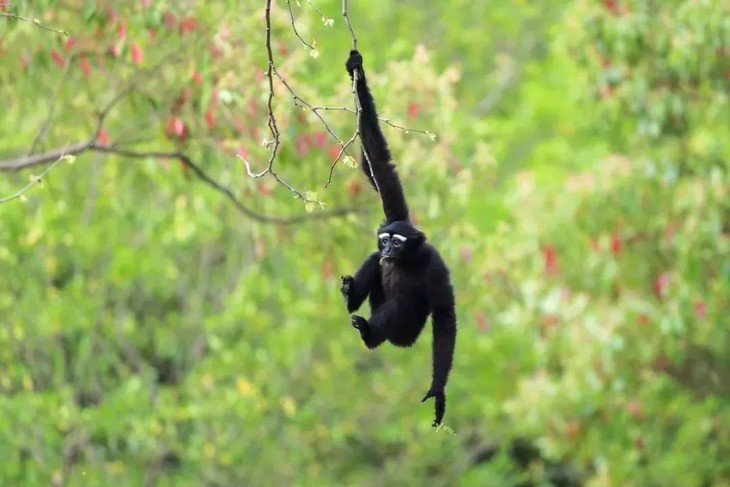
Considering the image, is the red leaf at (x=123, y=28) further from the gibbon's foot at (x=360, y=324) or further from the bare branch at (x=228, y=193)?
the gibbon's foot at (x=360, y=324)

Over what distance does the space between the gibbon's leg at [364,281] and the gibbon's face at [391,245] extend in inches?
→ 10.8

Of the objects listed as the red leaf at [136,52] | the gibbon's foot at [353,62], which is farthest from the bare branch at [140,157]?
the gibbon's foot at [353,62]

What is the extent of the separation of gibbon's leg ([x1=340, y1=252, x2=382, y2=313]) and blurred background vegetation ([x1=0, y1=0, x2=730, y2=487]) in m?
2.58

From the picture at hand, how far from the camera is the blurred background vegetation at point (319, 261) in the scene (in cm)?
1089

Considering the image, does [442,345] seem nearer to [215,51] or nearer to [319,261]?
[215,51]

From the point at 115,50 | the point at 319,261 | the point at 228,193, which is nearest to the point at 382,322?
the point at 228,193

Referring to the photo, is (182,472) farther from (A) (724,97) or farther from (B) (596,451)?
(A) (724,97)

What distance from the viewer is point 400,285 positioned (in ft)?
24.2

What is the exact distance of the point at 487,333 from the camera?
721 inches

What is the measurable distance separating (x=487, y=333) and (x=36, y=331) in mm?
6136

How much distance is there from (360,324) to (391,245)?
17.0 inches

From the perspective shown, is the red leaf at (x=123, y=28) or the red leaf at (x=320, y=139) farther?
the red leaf at (x=320, y=139)

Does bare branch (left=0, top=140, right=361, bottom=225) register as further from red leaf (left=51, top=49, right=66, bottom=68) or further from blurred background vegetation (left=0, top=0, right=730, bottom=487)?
red leaf (left=51, top=49, right=66, bottom=68)

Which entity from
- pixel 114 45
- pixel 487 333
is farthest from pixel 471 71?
pixel 114 45
